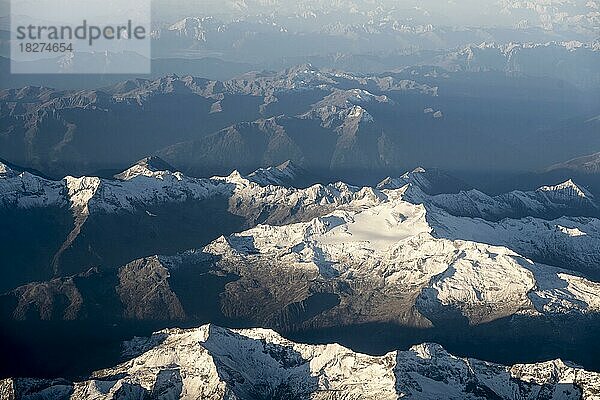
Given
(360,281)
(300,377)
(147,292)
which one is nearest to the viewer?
(300,377)

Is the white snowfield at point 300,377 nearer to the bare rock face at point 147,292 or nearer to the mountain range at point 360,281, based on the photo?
the mountain range at point 360,281

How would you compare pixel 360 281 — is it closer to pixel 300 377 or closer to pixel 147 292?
pixel 147 292

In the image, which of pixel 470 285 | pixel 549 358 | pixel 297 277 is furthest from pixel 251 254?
pixel 549 358

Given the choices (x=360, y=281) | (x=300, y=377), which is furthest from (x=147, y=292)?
(x=300, y=377)

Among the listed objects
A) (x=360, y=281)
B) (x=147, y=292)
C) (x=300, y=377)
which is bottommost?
(x=147, y=292)

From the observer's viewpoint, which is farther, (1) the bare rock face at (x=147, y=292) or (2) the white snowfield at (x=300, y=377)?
(1) the bare rock face at (x=147, y=292)

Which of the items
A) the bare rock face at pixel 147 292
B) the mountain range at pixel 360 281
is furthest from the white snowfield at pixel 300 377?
the bare rock face at pixel 147 292

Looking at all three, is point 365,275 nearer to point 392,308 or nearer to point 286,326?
point 392,308
